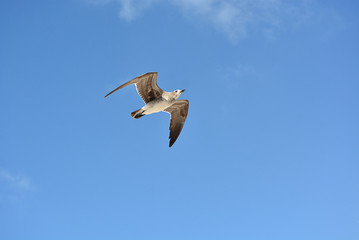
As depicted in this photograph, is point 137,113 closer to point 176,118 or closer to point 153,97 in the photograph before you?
point 153,97

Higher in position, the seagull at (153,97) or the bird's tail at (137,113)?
the seagull at (153,97)

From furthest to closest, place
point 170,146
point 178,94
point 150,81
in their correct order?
point 170,146
point 178,94
point 150,81

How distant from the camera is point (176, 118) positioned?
61.5 ft

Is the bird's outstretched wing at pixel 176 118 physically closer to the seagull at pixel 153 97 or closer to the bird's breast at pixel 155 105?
the seagull at pixel 153 97

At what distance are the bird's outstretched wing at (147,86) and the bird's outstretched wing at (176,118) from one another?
6.47ft

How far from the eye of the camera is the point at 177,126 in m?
18.8

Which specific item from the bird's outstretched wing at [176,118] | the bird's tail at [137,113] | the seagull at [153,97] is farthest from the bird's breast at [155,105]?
the bird's outstretched wing at [176,118]

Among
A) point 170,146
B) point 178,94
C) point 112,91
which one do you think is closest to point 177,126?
point 170,146

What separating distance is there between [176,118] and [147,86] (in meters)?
3.24

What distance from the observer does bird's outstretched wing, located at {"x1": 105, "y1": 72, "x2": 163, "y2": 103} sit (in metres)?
15.6

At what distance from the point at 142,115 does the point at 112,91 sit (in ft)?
9.07

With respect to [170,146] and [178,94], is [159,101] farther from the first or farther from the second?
[170,146]

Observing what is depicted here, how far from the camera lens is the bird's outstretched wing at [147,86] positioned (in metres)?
15.6

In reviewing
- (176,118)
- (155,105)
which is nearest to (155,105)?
(155,105)
